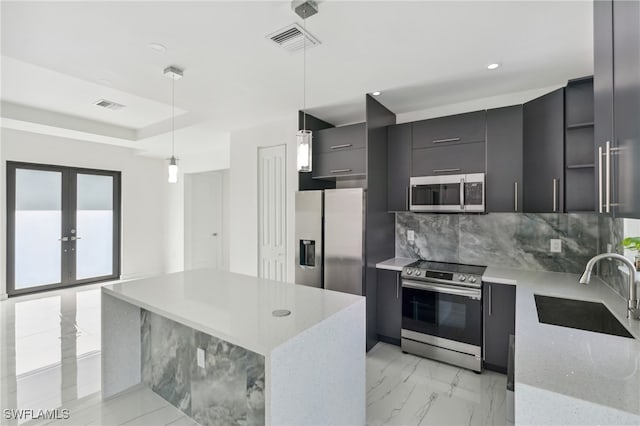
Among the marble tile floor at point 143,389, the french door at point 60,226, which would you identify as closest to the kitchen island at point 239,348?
the marble tile floor at point 143,389

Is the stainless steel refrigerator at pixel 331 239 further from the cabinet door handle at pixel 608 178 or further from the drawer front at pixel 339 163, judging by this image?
the cabinet door handle at pixel 608 178

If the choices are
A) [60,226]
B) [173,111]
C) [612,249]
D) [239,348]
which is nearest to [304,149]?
[239,348]

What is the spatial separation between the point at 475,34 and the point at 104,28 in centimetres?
248

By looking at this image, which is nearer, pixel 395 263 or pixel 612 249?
pixel 612 249

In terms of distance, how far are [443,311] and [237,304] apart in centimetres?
201

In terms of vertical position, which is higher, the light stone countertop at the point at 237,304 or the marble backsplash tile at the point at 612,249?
the marble backsplash tile at the point at 612,249

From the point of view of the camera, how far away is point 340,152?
135 inches

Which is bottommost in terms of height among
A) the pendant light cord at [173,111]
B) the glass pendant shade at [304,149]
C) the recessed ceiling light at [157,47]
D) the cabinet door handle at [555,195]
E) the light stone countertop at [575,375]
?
the light stone countertop at [575,375]

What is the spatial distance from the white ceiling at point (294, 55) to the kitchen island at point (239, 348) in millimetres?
1783

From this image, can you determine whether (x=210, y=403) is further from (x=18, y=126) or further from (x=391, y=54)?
(x=18, y=126)

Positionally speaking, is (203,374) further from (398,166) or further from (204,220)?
(204,220)

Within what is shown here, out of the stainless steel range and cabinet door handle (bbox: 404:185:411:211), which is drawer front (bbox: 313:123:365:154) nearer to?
cabinet door handle (bbox: 404:185:411:211)

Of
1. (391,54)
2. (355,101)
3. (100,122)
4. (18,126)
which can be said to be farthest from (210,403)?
(18,126)

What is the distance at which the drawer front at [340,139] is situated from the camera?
327 cm
